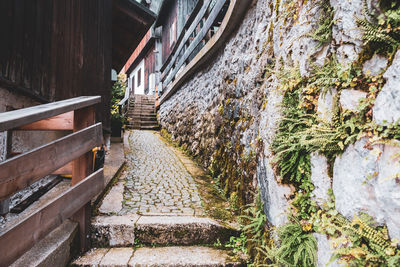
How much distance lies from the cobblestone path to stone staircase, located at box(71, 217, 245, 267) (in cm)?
33

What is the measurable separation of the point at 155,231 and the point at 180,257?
0.39 meters

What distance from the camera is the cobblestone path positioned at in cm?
306

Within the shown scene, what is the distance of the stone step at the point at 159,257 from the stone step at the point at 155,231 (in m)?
0.09

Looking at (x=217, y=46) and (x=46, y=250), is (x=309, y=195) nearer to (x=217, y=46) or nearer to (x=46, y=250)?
(x=46, y=250)

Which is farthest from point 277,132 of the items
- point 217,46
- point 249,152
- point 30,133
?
point 217,46

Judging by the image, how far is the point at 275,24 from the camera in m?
2.51

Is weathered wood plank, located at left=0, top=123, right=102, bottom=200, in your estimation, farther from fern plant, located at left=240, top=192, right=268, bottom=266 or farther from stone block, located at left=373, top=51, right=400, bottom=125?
stone block, located at left=373, top=51, right=400, bottom=125

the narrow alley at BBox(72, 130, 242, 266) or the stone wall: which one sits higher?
the stone wall

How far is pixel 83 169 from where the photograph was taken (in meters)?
2.16

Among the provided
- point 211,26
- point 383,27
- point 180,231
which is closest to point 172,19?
point 211,26

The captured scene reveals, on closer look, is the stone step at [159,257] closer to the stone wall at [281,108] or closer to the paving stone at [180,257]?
the paving stone at [180,257]

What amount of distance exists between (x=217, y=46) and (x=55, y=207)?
4.00 metres

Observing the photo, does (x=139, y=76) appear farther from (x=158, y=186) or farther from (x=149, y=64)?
(x=158, y=186)

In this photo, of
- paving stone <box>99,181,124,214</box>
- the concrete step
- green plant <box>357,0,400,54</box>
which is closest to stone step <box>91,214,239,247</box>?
paving stone <box>99,181,124,214</box>
